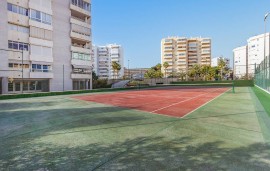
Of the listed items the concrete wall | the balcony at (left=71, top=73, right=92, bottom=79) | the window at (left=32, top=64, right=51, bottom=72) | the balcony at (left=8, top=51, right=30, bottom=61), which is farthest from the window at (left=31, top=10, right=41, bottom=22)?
the balcony at (left=71, top=73, right=92, bottom=79)

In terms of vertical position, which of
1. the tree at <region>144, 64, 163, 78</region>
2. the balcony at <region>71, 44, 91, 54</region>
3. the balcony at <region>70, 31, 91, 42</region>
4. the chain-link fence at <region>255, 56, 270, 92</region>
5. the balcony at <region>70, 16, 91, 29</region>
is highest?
the balcony at <region>70, 16, 91, 29</region>

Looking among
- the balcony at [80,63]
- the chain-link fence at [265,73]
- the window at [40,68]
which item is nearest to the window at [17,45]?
the window at [40,68]

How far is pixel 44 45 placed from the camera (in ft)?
118

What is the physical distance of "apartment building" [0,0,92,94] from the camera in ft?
101

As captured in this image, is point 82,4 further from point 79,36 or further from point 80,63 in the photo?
point 80,63

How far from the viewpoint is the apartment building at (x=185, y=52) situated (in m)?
134

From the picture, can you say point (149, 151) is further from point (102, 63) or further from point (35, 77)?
point (102, 63)

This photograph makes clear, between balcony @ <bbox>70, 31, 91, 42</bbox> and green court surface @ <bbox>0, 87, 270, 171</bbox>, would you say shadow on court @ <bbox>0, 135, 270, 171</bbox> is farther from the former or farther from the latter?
balcony @ <bbox>70, 31, 91, 42</bbox>

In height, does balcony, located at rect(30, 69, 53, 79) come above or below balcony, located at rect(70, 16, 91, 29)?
below

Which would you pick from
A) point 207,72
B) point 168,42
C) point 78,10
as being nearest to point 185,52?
point 168,42

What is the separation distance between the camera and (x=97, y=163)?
436 centimetres

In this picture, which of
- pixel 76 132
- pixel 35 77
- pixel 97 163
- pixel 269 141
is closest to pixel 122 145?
pixel 97 163

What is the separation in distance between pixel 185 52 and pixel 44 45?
113533mm

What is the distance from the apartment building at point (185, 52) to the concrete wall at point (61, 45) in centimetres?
10141
